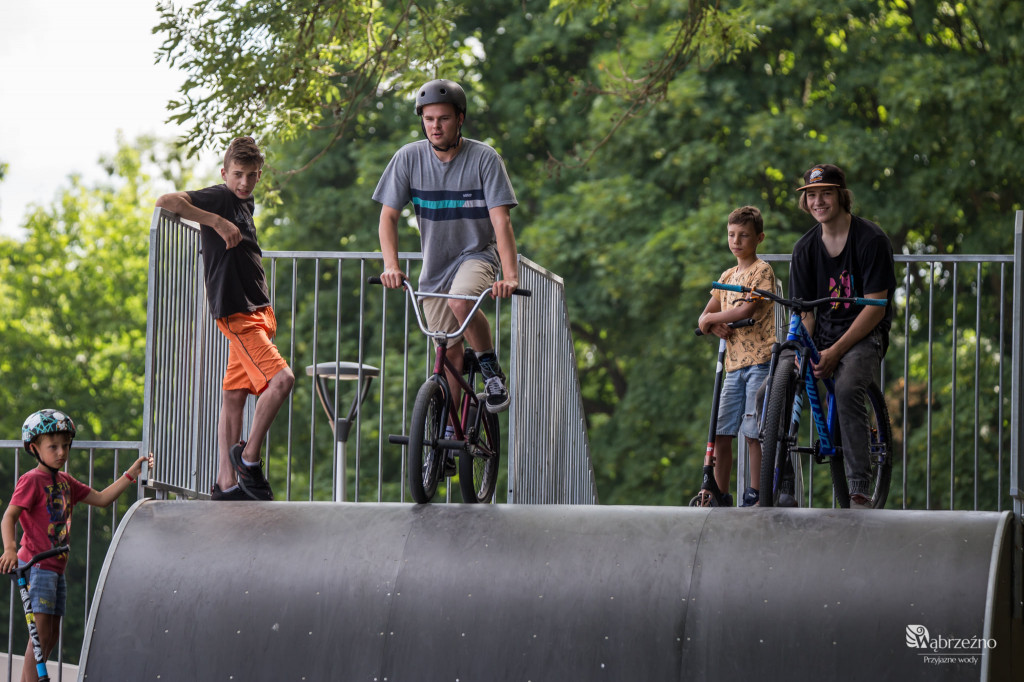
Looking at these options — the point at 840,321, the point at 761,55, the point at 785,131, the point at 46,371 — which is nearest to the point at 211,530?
the point at 840,321

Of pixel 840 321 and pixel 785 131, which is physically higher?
pixel 785 131

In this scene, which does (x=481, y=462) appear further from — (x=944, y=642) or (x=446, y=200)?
(x=944, y=642)

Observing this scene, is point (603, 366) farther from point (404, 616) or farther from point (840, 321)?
point (404, 616)

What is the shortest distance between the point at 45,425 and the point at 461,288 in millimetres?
2427

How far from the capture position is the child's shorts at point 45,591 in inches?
262

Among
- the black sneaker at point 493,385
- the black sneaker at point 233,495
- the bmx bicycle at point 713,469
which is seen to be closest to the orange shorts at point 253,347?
the black sneaker at point 233,495

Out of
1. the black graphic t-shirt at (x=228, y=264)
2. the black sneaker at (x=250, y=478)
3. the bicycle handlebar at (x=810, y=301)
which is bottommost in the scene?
the black sneaker at (x=250, y=478)

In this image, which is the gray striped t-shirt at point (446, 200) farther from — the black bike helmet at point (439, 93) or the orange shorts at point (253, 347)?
the orange shorts at point (253, 347)

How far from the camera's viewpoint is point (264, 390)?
21.3ft

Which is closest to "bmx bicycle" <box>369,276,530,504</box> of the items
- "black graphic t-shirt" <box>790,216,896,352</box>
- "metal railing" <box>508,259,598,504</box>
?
"metal railing" <box>508,259,598,504</box>

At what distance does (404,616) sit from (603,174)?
1457cm

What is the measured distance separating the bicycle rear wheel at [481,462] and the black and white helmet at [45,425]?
2169 mm

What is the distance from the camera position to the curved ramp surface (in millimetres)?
4660

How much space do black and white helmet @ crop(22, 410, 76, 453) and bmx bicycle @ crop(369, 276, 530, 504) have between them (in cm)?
203
